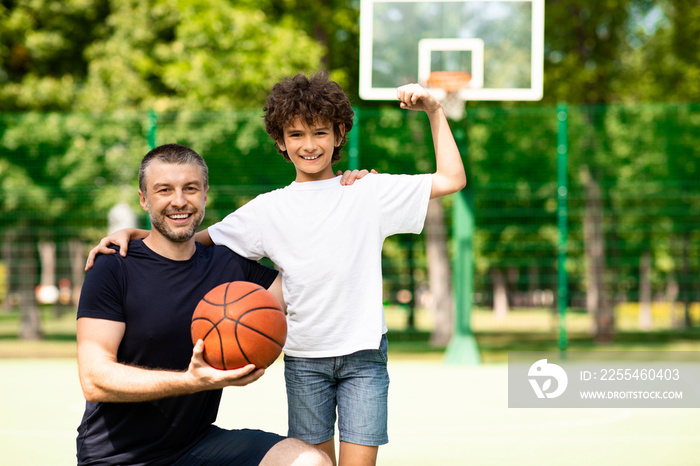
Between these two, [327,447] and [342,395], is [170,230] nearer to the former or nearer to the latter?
[342,395]

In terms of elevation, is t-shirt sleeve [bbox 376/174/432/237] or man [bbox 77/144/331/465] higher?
t-shirt sleeve [bbox 376/174/432/237]

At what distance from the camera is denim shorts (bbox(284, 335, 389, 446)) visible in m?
3.36

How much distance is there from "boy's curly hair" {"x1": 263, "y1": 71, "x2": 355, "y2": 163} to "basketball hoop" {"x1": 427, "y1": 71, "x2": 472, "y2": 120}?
700cm

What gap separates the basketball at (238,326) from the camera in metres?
2.75

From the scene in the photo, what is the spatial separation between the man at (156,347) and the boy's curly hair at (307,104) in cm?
45

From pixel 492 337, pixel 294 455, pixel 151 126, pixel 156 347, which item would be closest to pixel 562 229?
pixel 151 126

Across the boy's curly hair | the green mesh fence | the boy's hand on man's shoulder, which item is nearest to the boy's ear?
the boy's curly hair

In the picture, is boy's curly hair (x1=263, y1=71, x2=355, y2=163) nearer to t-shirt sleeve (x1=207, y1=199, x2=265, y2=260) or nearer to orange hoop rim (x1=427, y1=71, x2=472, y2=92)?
t-shirt sleeve (x1=207, y1=199, x2=265, y2=260)

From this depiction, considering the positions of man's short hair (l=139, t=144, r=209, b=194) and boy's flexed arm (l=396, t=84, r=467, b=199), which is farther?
boy's flexed arm (l=396, t=84, r=467, b=199)

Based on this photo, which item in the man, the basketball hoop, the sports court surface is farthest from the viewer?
the basketball hoop

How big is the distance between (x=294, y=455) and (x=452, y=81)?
8165 mm

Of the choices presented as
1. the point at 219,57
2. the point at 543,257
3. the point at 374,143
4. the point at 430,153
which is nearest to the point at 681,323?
the point at 543,257

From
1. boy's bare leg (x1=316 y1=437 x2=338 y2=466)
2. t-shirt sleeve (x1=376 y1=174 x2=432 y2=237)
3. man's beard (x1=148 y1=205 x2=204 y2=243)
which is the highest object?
t-shirt sleeve (x1=376 y1=174 x2=432 y2=237)

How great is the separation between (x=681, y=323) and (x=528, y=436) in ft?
34.8
